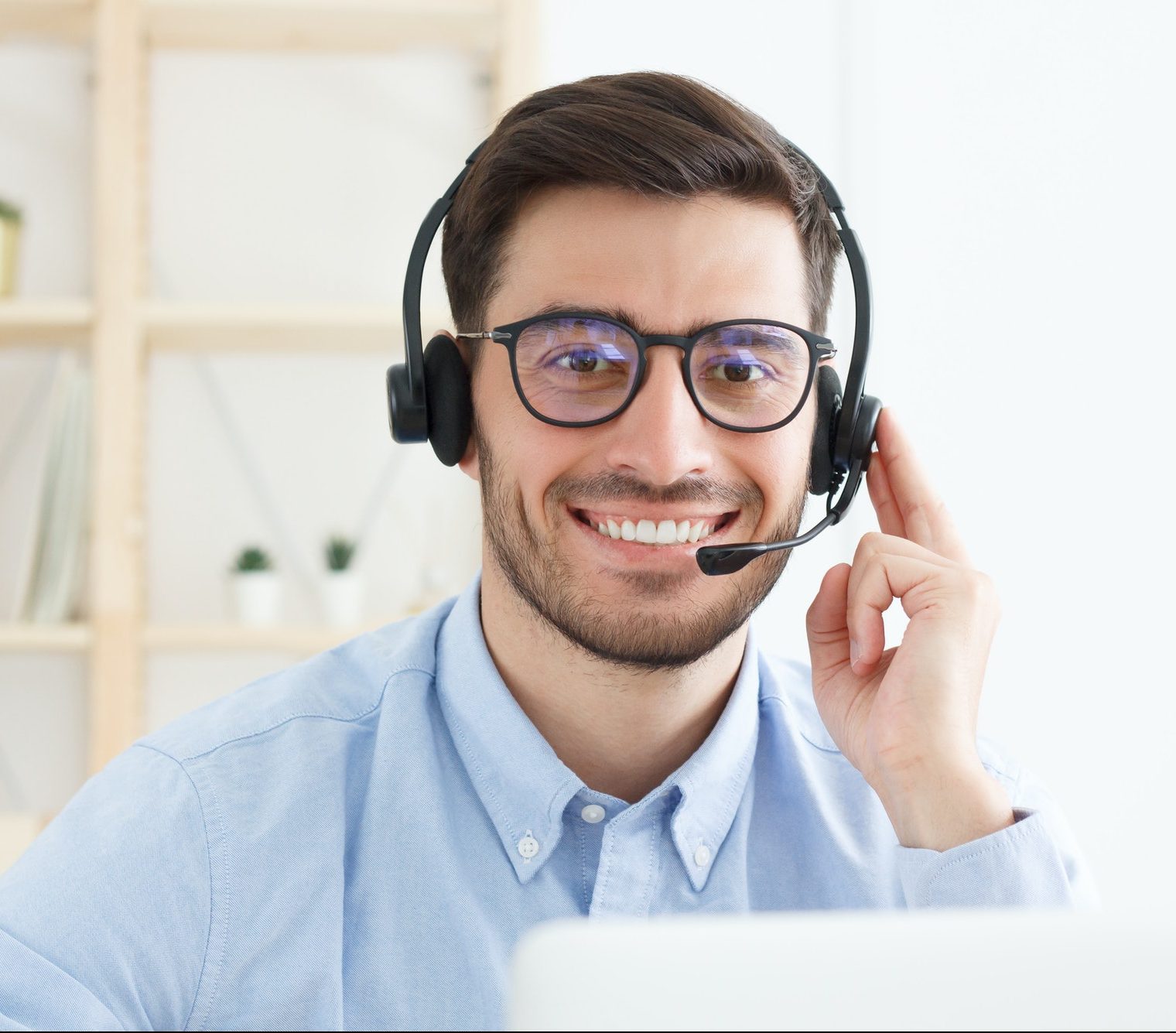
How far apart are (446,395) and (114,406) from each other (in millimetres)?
1224

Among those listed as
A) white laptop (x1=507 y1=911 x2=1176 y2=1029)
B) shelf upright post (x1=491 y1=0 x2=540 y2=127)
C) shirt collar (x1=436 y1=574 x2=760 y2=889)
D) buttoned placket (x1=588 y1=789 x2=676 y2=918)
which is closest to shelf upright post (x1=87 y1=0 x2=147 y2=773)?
shelf upright post (x1=491 y1=0 x2=540 y2=127)

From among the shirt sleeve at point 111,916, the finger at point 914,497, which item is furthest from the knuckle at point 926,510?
the shirt sleeve at point 111,916

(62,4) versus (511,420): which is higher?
(62,4)

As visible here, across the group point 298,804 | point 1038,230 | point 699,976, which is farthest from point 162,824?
point 1038,230

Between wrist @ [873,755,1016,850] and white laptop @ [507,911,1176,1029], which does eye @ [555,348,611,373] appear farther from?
white laptop @ [507,911,1176,1029]

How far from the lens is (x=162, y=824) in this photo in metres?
1.06

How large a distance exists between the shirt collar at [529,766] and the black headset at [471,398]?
0.21m

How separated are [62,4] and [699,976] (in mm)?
2495

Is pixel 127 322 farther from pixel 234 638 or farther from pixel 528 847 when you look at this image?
pixel 528 847

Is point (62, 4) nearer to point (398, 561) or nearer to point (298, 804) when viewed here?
point (398, 561)

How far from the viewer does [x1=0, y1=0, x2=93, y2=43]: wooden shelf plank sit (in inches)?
90.4

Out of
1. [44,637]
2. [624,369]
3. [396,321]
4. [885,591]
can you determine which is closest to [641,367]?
[624,369]

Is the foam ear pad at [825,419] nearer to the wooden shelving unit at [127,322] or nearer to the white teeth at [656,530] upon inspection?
the white teeth at [656,530]

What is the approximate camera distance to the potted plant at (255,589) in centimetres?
234
